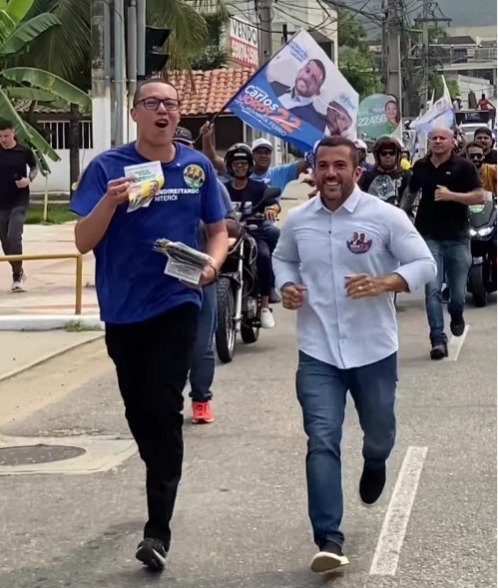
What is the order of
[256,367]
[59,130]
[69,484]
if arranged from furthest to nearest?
[59,130] → [256,367] → [69,484]

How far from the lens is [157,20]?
25.0 meters

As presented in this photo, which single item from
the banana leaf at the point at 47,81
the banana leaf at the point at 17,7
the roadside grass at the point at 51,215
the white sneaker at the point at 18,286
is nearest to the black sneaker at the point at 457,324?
the white sneaker at the point at 18,286

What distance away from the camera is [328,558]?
521 centimetres

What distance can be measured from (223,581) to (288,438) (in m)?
2.76

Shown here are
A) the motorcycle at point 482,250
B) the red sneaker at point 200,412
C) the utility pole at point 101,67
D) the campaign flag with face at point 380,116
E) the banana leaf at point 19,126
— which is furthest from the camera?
the campaign flag with face at point 380,116

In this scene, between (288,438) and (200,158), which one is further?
(288,438)

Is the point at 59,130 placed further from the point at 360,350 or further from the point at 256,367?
the point at 360,350

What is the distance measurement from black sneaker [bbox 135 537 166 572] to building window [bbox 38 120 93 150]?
121 feet

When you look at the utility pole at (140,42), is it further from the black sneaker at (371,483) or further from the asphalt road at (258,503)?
the black sneaker at (371,483)

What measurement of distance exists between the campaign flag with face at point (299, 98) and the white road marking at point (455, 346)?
2.33 metres

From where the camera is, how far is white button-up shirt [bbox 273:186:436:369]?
5480mm

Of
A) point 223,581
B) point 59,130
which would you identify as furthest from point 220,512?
point 59,130

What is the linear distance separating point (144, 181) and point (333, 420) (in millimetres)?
1276

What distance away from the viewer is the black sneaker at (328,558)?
5.21 metres
